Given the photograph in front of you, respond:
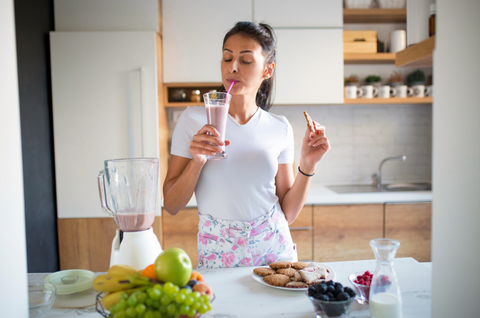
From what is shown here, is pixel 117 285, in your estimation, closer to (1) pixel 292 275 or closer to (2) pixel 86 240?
(1) pixel 292 275

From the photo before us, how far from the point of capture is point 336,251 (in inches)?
105

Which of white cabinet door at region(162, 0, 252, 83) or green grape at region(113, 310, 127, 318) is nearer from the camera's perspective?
green grape at region(113, 310, 127, 318)

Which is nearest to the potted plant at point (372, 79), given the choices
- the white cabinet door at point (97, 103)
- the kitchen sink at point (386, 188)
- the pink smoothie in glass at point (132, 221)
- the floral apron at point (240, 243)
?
the kitchen sink at point (386, 188)

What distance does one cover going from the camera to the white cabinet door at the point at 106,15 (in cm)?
255

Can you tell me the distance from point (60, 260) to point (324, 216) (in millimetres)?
1867

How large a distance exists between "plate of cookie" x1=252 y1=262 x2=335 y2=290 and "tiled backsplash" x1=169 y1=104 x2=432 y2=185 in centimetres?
215

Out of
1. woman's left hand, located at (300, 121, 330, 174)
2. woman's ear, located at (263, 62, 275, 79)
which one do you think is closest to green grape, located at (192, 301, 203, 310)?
woman's left hand, located at (300, 121, 330, 174)

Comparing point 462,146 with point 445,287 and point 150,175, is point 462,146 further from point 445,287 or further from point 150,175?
point 150,175

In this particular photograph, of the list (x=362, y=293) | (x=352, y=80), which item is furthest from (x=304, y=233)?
(x=362, y=293)

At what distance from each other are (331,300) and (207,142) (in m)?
0.58

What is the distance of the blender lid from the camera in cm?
100

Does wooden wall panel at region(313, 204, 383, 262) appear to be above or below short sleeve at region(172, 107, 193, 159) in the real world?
below

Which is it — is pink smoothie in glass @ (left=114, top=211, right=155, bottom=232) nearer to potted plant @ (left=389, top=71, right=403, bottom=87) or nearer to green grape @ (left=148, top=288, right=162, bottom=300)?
green grape @ (left=148, top=288, right=162, bottom=300)

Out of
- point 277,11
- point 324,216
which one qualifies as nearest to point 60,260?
point 324,216
